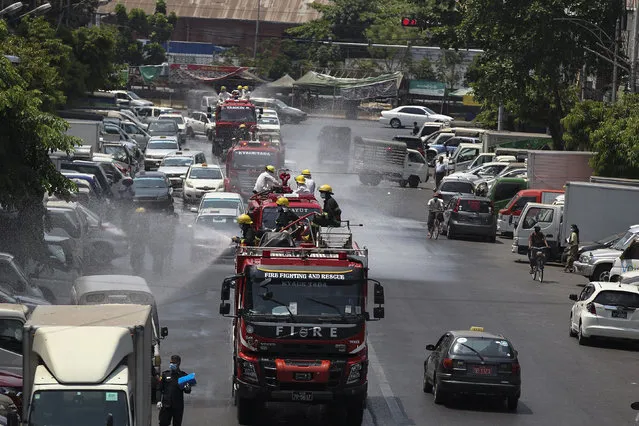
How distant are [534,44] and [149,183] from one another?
18.4 meters

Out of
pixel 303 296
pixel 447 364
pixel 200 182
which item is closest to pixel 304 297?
pixel 303 296

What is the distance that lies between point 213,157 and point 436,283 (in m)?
31.9

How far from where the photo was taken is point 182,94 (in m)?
103

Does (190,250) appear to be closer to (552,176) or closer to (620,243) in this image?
(620,243)

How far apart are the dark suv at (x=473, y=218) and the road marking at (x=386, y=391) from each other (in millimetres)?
18941

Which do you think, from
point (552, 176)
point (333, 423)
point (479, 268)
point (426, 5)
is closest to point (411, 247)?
point (479, 268)

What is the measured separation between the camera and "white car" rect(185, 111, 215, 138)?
7762 centimetres

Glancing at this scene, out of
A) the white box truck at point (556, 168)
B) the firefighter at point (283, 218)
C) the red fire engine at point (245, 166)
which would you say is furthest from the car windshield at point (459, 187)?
the firefighter at point (283, 218)

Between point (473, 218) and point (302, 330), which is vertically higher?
point (302, 330)

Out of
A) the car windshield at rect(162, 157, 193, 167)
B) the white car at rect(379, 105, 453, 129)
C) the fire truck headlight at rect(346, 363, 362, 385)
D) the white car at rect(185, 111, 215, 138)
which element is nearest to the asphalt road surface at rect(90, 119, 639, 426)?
the fire truck headlight at rect(346, 363, 362, 385)

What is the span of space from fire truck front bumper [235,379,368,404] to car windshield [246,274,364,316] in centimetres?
108

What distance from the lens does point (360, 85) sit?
319 feet

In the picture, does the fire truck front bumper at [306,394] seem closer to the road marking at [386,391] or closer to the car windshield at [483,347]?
the road marking at [386,391]

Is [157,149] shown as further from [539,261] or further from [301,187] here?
[539,261]
